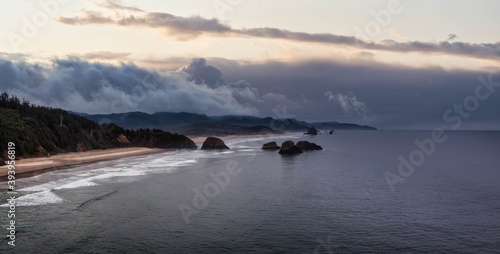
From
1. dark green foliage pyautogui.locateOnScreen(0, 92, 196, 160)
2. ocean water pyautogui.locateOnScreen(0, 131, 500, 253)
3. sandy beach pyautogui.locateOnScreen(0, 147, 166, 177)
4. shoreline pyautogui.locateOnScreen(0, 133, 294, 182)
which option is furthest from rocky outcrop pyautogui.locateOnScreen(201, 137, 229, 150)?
ocean water pyautogui.locateOnScreen(0, 131, 500, 253)

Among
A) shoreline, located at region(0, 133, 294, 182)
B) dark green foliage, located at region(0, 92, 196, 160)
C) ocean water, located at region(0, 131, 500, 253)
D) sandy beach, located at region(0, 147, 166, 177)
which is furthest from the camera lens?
dark green foliage, located at region(0, 92, 196, 160)

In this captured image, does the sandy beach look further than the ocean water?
Yes

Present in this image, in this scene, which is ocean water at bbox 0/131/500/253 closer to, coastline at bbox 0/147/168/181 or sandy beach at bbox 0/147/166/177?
coastline at bbox 0/147/168/181

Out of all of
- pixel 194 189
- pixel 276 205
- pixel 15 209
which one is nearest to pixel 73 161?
pixel 194 189

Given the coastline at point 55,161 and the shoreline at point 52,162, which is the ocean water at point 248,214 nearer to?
the shoreline at point 52,162

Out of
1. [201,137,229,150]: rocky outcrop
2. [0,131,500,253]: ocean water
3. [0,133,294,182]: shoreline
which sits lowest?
[0,131,500,253]: ocean water

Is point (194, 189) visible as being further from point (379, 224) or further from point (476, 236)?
point (476, 236)

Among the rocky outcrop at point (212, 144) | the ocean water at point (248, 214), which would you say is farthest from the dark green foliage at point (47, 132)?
the rocky outcrop at point (212, 144)
